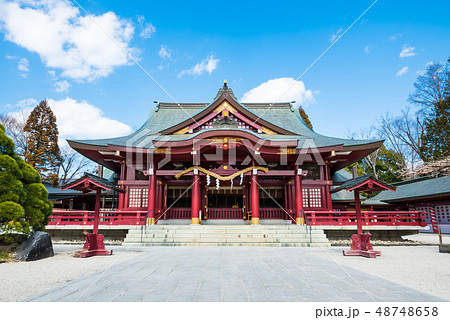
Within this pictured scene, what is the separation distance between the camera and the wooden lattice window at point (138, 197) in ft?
53.1

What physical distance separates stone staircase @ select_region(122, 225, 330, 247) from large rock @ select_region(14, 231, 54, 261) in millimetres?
3973

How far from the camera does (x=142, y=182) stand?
16.1m

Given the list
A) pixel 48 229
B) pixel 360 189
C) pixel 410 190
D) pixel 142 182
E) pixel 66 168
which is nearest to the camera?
pixel 360 189

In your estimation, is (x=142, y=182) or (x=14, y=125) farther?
(x=14, y=125)

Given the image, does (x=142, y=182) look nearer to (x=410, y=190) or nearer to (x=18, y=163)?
(x=18, y=163)

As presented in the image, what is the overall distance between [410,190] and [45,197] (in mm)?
30692

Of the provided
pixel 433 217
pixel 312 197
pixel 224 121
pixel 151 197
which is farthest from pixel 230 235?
pixel 433 217

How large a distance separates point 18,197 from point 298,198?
12715mm

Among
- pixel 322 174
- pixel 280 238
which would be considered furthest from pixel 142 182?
pixel 322 174

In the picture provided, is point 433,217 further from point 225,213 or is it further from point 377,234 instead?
point 225,213

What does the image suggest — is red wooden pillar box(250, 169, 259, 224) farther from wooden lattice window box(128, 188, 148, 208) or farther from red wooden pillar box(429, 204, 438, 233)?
red wooden pillar box(429, 204, 438, 233)

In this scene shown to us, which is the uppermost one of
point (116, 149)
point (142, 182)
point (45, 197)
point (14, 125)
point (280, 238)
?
point (14, 125)

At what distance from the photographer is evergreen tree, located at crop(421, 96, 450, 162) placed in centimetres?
2583

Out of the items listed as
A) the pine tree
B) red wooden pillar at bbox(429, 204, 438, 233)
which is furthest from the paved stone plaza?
the pine tree
